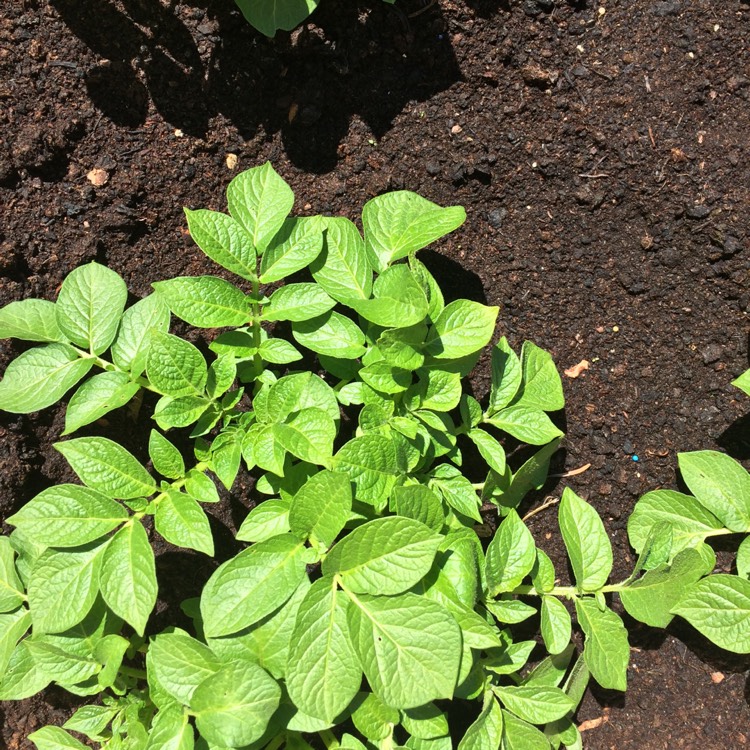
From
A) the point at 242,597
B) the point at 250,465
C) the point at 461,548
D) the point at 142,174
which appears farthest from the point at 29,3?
the point at 461,548

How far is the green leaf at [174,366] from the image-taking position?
1272 millimetres

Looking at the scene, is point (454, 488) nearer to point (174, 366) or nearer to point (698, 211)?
point (174, 366)

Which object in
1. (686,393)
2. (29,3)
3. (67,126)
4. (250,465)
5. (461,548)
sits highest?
(29,3)

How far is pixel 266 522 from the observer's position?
52.6 inches

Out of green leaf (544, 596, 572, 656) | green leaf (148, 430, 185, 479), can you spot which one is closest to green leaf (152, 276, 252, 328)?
green leaf (148, 430, 185, 479)

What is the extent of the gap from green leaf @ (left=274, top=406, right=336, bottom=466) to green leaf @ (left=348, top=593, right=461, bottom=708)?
0.26 meters

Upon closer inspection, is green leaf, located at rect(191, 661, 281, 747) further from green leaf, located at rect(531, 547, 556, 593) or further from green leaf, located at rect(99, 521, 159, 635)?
green leaf, located at rect(531, 547, 556, 593)

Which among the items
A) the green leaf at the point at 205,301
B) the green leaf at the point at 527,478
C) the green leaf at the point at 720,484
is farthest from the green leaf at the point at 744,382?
the green leaf at the point at 205,301

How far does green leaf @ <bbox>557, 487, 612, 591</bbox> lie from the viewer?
1.53 meters

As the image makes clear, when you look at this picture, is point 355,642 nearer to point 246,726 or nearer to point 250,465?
point 246,726

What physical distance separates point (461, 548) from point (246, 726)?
0.50 m

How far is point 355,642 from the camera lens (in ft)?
3.90

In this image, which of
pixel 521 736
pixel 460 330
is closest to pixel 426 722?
pixel 521 736

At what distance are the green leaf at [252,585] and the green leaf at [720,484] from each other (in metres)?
0.96
